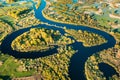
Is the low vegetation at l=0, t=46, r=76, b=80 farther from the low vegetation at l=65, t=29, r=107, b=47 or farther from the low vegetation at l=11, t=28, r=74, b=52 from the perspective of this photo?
the low vegetation at l=65, t=29, r=107, b=47

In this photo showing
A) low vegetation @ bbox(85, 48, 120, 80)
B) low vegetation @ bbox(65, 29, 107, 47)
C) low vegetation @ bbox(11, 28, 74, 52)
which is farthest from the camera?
low vegetation @ bbox(65, 29, 107, 47)

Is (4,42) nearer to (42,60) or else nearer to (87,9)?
(42,60)

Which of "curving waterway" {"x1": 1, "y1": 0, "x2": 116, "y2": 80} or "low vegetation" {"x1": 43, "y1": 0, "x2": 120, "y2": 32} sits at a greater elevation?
"low vegetation" {"x1": 43, "y1": 0, "x2": 120, "y2": 32}

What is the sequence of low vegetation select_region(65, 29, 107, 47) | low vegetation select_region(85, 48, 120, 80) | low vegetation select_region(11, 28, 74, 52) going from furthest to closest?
low vegetation select_region(65, 29, 107, 47) < low vegetation select_region(11, 28, 74, 52) < low vegetation select_region(85, 48, 120, 80)

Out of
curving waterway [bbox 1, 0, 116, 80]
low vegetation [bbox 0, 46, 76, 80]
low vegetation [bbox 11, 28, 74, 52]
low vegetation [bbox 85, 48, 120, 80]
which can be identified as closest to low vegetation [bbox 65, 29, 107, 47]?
curving waterway [bbox 1, 0, 116, 80]

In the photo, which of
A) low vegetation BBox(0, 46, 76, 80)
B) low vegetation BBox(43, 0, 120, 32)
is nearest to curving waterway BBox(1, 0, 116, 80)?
low vegetation BBox(0, 46, 76, 80)

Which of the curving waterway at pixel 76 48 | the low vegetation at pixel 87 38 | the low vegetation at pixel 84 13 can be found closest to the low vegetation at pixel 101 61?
the curving waterway at pixel 76 48

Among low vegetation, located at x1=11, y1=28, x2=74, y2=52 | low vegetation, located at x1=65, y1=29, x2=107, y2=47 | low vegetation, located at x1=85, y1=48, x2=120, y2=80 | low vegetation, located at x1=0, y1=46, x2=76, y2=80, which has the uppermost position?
low vegetation, located at x1=11, y1=28, x2=74, y2=52

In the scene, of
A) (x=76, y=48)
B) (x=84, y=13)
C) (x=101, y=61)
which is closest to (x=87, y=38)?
(x=76, y=48)

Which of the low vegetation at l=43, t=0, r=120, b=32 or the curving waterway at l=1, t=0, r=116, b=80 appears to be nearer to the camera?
the curving waterway at l=1, t=0, r=116, b=80

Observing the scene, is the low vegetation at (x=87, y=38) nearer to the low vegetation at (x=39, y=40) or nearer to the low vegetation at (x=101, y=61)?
the low vegetation at (x=39, y=40)
